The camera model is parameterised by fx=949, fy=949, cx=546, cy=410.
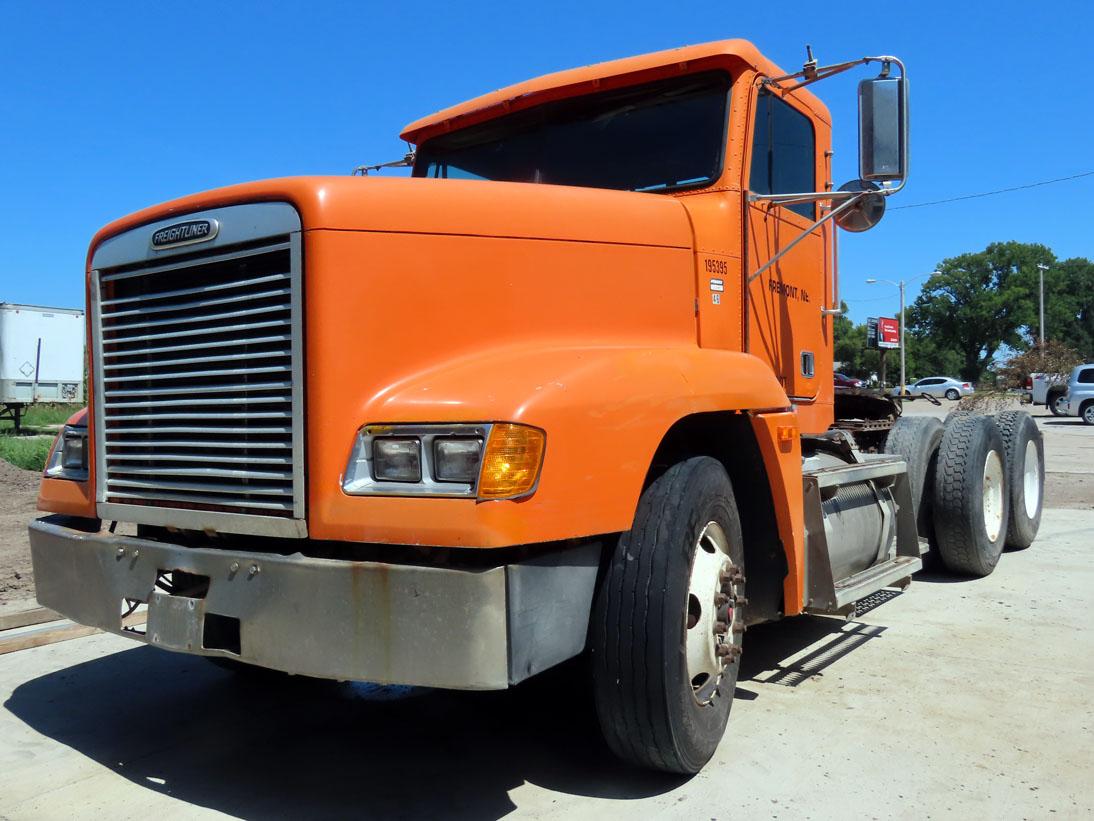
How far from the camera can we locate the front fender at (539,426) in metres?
2.65

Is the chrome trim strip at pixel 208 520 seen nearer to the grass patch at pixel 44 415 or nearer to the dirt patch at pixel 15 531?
the dirt patch at pixel 15 531

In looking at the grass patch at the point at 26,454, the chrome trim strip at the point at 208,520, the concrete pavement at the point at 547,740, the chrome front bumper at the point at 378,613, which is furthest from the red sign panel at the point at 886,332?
the grass patch at the point at 26,454

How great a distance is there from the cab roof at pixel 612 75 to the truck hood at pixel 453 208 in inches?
32.3

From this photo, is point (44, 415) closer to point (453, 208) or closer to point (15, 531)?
point (15, 531)

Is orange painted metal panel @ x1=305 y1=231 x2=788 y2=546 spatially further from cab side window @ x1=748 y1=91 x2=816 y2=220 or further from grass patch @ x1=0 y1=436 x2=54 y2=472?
grass patch @ x1=0 y1=436 x2=54 y2=472

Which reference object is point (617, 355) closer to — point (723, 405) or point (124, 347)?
point (723, 405)

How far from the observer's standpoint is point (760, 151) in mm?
4461

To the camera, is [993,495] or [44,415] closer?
[993,495]

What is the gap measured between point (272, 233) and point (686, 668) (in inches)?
78.0

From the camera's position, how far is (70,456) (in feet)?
12.6

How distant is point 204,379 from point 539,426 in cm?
126

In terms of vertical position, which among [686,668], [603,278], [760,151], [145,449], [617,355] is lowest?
[686,668]

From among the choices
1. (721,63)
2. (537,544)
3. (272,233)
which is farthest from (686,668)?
(721,63)

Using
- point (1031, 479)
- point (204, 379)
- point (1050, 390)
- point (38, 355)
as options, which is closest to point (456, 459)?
point (204, 379)
